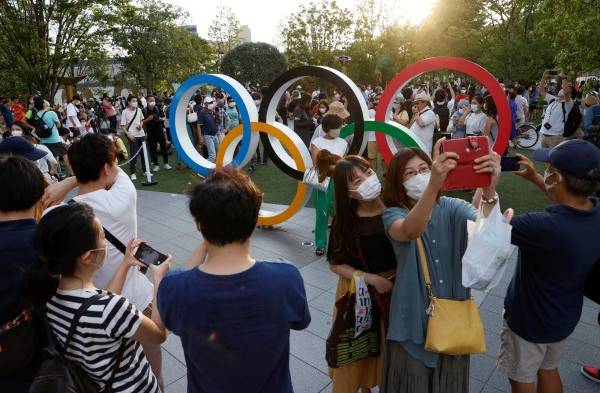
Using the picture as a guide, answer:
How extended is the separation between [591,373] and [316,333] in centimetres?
219

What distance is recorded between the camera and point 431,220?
2141mm

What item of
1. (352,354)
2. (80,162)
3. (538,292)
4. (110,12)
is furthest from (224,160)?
(110,12)

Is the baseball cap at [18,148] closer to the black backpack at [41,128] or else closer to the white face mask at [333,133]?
the white face mask at [333,133]

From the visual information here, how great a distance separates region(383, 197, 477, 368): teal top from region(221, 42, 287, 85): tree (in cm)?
2800

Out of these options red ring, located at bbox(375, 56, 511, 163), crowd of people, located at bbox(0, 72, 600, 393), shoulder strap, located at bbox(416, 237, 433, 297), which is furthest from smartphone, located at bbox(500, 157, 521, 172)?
red ring, located at bbox(375, 56, 511, 163)

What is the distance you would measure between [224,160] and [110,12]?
636 inches

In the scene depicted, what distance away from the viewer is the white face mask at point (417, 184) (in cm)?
220

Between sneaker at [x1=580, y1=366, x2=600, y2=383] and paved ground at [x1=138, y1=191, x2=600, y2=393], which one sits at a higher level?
sneaker at [x1=580, y1=366, x2=600, y2=383]

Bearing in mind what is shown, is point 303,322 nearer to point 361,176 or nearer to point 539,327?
point 361,176

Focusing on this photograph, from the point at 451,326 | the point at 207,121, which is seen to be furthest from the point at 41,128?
the point at 451,326

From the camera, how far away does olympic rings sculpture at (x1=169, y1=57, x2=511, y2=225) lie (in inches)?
249

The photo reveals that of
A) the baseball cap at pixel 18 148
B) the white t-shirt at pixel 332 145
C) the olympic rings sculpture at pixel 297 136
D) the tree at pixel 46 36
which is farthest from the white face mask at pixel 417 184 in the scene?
the tree at pixel 46 36

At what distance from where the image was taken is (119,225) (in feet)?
8.17

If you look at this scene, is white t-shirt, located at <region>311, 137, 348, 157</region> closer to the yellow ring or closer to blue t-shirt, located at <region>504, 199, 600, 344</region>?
the yellow ring
